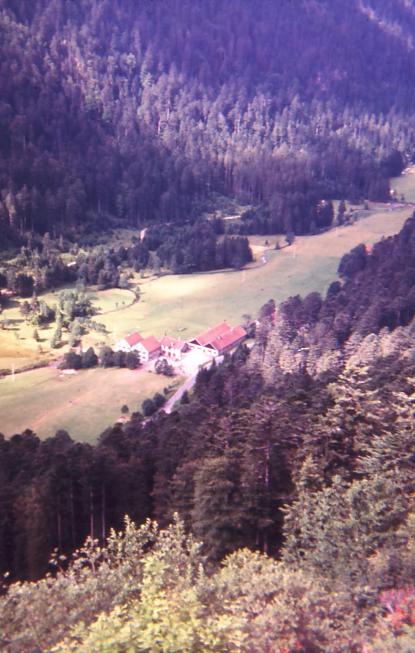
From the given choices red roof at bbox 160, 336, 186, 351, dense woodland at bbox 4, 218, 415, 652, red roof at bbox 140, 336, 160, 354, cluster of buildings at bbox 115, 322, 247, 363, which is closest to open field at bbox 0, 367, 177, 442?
red roof at bbox 140, 336, 160, 354

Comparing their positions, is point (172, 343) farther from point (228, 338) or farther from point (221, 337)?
point (228, 338)

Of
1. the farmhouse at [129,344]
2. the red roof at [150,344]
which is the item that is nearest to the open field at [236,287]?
the farmhouse at [129,344]

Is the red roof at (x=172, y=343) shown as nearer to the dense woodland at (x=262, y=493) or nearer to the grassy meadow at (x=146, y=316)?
the grassy meadow at (x=146, y=316)

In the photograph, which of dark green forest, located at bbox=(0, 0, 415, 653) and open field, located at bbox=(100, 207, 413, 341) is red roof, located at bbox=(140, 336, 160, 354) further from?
open field, located at bbox=(100, 207, 413, 341)

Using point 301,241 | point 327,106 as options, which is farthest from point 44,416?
point 327,106

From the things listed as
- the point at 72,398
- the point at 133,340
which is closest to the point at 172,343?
the point at 133,340
